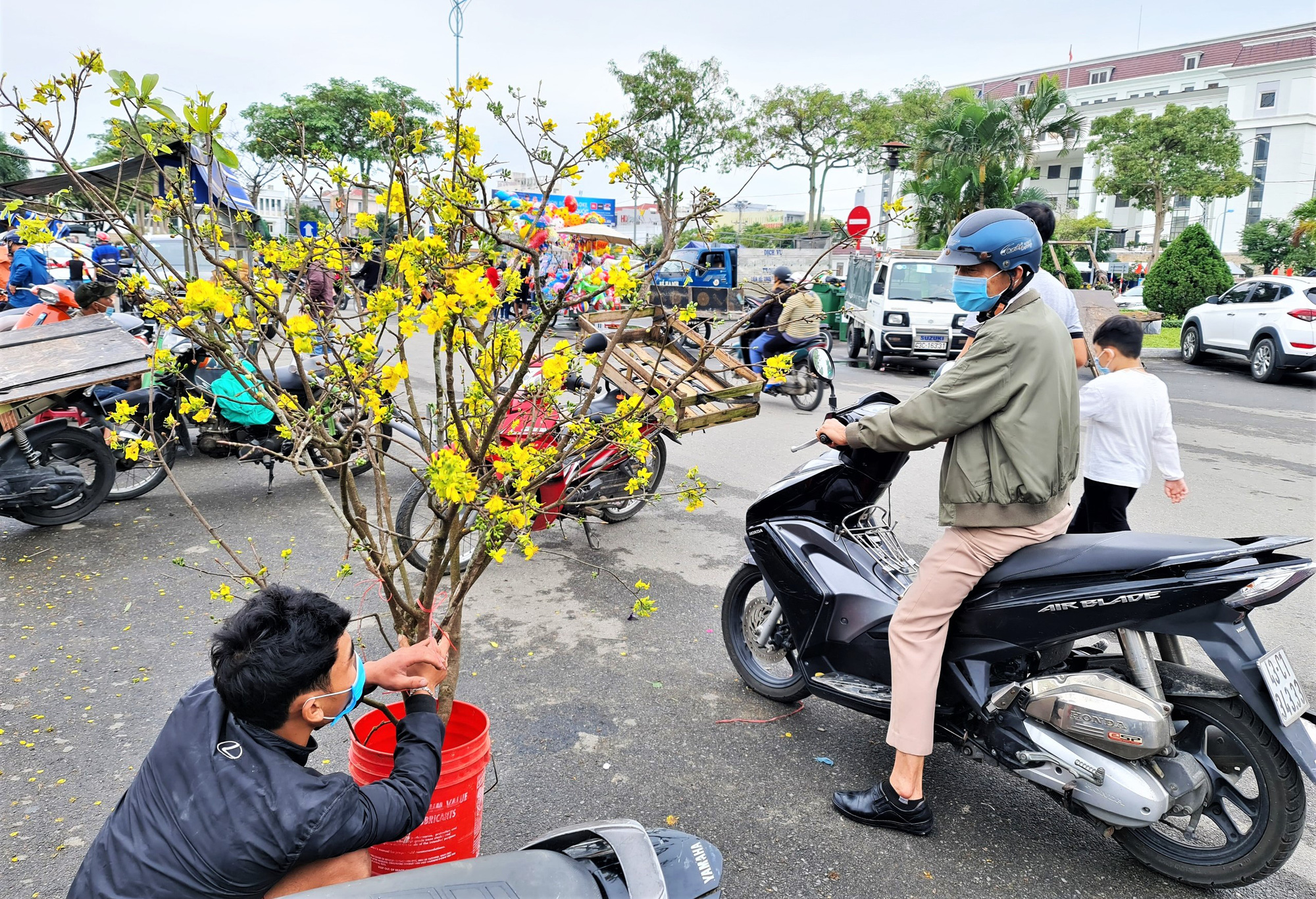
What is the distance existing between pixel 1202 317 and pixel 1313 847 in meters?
14.2

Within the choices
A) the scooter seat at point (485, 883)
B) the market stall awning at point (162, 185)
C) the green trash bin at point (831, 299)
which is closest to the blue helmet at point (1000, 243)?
the scooter seat at point (485, 883)

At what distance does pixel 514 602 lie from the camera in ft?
15.4

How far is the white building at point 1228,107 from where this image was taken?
58469mm

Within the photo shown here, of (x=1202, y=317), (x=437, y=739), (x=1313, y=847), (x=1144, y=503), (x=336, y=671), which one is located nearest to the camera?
(x=336, y=671)

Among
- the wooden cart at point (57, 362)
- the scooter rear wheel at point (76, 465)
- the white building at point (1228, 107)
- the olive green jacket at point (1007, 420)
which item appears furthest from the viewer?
the white building at point (1228, 107)

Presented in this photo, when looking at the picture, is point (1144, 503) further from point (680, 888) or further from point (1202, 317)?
point (1202, 317)

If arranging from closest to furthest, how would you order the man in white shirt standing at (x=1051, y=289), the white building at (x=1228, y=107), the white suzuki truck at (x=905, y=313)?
the man in white shirt standing at (x=1051, y=289) → the white suzuki truck at (x=905, y=313) → the white building at (x=1228, y=107)

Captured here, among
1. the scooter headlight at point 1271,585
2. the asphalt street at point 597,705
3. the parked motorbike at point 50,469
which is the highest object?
the scooter headlight at point 1271,585

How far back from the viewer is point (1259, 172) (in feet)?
197

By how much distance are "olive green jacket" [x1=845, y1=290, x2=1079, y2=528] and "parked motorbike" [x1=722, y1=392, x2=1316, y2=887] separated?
0.19 meters

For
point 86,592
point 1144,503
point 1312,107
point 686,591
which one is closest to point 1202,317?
point 1144,503

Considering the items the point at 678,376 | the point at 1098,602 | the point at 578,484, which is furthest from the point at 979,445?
the point at 678,376

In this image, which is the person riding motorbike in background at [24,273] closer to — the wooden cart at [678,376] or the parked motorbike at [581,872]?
the wooden cart at [678,376]

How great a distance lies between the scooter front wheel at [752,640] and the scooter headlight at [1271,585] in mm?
1641
